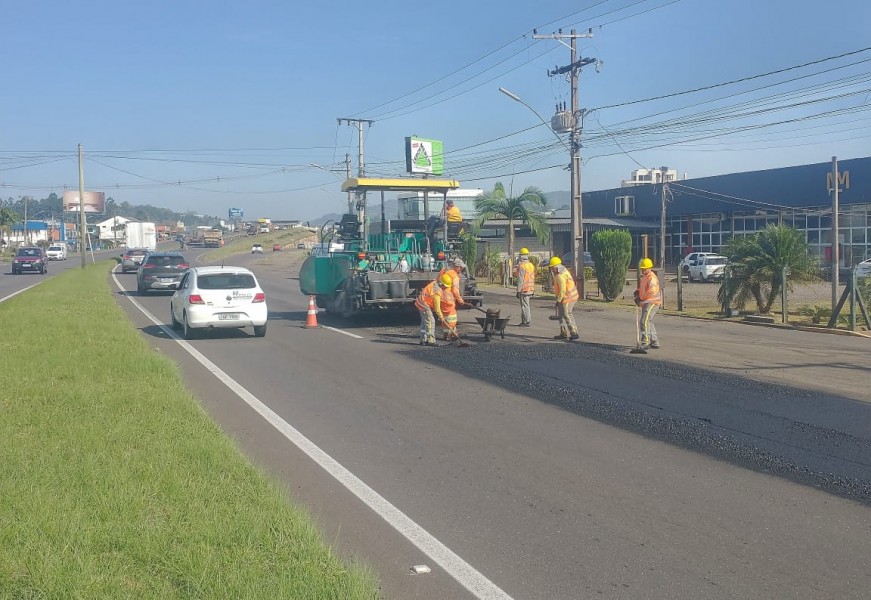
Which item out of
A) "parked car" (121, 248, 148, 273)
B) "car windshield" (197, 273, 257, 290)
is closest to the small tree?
"car windshield" (197, 273, 257, 290)

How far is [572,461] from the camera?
828 cm

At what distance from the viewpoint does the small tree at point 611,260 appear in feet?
94.1

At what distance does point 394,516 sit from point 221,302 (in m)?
12.5

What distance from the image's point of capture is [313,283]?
22.7 metres

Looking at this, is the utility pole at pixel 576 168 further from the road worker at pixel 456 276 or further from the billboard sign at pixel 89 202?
the billboard sign at pixel 89 202

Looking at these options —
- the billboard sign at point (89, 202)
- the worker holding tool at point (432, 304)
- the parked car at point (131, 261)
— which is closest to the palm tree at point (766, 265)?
the worker holding tool at point (432, 304)

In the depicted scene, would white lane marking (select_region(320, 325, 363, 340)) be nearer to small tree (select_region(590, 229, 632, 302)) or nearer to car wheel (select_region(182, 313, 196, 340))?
car wheel (select_region(182, 313, 196, 340))

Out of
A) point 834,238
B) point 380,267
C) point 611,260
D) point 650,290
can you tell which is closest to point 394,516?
point 650,290

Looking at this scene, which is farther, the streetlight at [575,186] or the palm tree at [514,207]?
the palm tree at [514,207]

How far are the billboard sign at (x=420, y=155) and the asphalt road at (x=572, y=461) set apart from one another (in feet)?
186

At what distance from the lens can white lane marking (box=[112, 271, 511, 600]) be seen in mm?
5289

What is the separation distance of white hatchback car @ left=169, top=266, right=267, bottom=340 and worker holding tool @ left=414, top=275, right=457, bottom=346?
3.71 metres

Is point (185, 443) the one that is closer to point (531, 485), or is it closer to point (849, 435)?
point (531, 485)

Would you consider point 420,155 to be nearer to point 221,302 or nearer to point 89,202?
point 221,302
